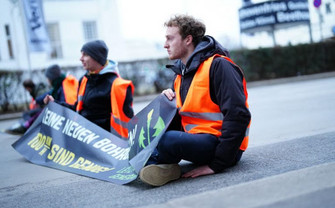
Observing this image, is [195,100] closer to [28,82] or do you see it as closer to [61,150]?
[61,150]

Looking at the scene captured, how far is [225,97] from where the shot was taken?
3080 mm

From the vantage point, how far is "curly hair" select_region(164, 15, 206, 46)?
11.5 feet

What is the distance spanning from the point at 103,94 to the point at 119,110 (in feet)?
1.08

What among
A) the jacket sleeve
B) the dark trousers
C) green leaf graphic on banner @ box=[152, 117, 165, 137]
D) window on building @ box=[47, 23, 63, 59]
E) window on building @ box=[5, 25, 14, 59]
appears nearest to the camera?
the jacket sleeve

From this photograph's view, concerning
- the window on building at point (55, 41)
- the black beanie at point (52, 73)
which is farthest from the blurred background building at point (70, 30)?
the black beanie at point (52, 73)

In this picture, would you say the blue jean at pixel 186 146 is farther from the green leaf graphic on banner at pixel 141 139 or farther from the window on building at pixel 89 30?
the window on building at pixel 89 30

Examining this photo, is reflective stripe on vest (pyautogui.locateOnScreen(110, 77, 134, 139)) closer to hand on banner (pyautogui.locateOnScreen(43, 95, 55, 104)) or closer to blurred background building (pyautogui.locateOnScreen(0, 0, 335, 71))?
hand on banner (pyautogui.locateOnScreen(43, 95, 55, 104))

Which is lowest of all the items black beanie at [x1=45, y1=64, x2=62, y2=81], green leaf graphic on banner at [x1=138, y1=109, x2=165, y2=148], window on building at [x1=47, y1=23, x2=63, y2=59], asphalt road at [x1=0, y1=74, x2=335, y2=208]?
asphalt road at [x1=0, y1=74, x2=335, y2=208]

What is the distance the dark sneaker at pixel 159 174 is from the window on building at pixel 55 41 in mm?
21923

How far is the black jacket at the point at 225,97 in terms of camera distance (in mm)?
3043

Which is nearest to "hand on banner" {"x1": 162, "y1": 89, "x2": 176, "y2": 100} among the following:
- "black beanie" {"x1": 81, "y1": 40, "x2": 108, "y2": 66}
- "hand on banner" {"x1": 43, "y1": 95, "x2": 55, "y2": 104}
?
"black beanie" {"x1": 81, "y1": 40, "x2": 108, "y2": 66}

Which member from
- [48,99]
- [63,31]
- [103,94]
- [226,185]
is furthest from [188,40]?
[63,31]

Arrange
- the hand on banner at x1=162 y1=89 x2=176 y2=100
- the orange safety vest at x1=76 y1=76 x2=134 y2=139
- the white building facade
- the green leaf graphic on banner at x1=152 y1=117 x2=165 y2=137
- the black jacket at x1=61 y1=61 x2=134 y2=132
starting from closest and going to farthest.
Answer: the green leaf graphic on banner at x1=152 y1=117 x2=165 y2=137
the hand on banner at x1=162 y1=89 x2=176 y2=100
the orange safety vest at x1=76 y1=76 x2=134 y2=139
the black jacket at x1=61 y1=61 x2=134 y2=132
the white building facade

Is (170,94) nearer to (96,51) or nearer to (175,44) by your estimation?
(175,44)
